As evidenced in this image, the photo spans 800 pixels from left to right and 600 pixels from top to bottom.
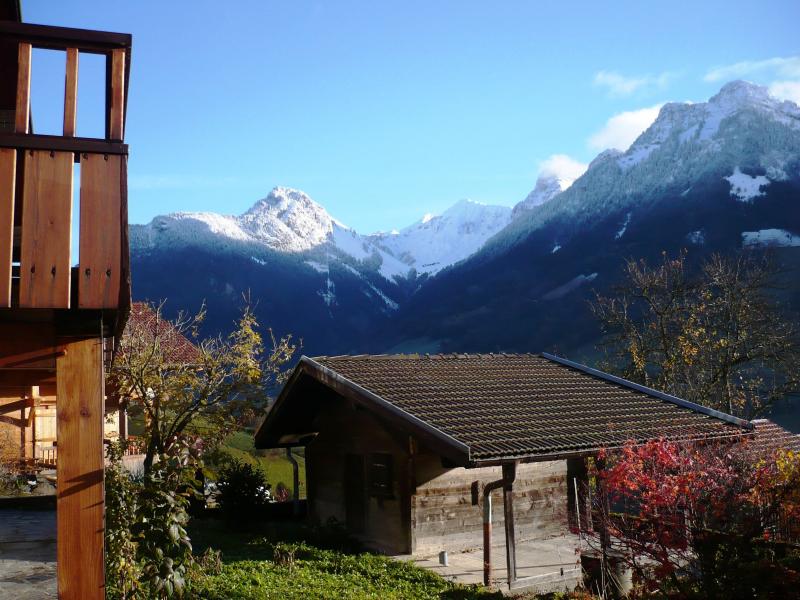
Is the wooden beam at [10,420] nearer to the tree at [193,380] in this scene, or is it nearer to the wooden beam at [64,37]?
the tree at [193,380]

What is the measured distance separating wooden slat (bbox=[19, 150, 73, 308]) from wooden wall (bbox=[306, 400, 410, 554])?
8.56 m

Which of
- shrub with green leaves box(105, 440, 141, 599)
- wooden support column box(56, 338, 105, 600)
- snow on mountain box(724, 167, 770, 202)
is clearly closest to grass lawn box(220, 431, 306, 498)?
shrub with green leaves box(105, 440, 141, 599)

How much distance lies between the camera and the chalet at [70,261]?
510cm

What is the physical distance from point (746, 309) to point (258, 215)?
6751 centimetres

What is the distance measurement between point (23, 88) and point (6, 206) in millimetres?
857

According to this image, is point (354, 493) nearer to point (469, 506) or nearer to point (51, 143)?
point (469, 506)

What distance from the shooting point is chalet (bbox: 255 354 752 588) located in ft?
38.5

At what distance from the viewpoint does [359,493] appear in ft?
48.9

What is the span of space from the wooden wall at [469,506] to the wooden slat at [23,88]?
9.46 m

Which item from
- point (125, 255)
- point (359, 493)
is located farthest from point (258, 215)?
point (125, 255)

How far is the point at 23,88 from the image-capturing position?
→ 17.1 ft

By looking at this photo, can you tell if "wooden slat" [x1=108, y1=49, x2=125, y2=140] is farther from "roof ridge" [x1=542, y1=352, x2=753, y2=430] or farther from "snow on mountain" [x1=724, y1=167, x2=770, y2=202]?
"snow on mountain" [x1=724, y1=167, x2=770, y2=202]

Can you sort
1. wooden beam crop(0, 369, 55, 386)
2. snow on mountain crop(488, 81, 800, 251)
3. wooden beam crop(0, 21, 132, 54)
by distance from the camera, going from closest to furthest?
wooden beam crop(0, 21, 132, 54) < wooden beam crop(0, 369, 55, 386) < snow on mountain crop(488, 81, 800, 251)

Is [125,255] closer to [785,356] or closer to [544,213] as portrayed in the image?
[785,356]
